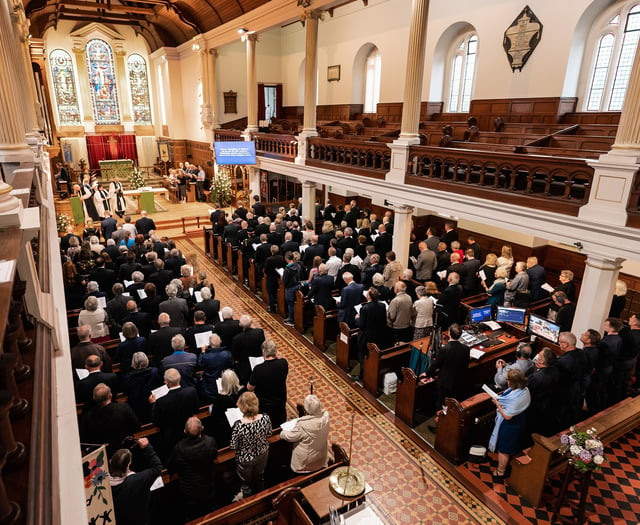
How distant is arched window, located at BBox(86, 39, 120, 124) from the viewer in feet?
76.4

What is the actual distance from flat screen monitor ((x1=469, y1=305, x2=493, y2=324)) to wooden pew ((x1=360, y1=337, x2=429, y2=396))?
0.86 m

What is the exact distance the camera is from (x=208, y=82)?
744 inches

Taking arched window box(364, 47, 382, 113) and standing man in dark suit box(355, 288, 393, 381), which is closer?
standing man in dark suit box(355, 288, 393, 381)

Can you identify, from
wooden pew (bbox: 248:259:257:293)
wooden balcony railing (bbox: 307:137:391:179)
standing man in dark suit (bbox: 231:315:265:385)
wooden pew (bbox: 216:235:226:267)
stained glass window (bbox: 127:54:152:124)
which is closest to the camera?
standing man in dark suit (bbox: 231:315:265:385)

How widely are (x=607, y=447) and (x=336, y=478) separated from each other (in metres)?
4.55

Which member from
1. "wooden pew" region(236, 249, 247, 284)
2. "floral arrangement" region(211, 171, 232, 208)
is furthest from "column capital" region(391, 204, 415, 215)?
"floral arrangement" region(211, 171, 232, 208)

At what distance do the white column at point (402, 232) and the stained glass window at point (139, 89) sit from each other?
69.7 ft

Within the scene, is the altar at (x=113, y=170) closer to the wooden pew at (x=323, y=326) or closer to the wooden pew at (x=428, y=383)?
the wooden pew at (x=323, y=326)

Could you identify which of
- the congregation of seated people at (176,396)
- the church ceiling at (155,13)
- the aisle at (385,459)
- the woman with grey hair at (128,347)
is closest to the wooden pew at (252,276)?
the aisle at (385,459)

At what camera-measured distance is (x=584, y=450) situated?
4.12 meters

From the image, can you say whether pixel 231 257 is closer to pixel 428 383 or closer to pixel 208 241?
pixel 208 241

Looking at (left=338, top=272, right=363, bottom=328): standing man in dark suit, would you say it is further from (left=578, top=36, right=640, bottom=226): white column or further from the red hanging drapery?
the red hanging drapery

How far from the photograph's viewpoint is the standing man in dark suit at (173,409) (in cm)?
425

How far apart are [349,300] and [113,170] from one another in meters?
21.0
